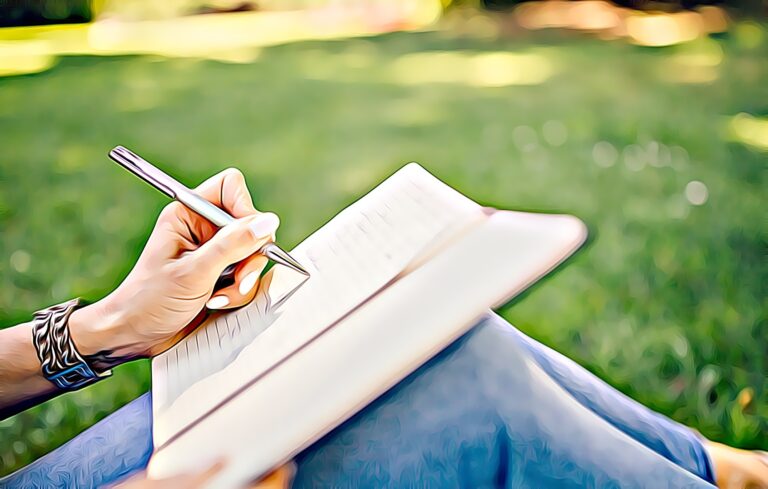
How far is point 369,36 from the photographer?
1.11 metres

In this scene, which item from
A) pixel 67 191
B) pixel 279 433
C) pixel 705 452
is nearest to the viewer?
pixel 279 433

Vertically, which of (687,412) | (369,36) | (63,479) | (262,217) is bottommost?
(687,412)

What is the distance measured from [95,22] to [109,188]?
20 centimetres

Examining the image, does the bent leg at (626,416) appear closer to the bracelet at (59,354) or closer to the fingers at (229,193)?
the fingers at (229,193)

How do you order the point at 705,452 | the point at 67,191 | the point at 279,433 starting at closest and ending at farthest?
the point at 279,433, the point at 705,452, the point at 67,191

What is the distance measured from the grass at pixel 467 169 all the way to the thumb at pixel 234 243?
5 centimetres

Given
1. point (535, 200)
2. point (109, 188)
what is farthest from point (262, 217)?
point (535, 200)

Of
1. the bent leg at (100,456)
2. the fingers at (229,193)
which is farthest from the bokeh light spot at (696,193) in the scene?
the bent leg at (100,456)

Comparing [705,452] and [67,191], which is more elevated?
[67,191]

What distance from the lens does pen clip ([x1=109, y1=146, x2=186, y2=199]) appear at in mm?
1031

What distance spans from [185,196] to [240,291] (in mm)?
121

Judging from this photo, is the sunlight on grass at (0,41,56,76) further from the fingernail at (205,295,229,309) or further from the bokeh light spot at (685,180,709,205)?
the bokeh light spot at (685,180,709,205)

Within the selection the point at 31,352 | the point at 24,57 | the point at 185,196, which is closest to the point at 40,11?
the point at 24,57

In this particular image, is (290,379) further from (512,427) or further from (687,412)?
(687,412)
